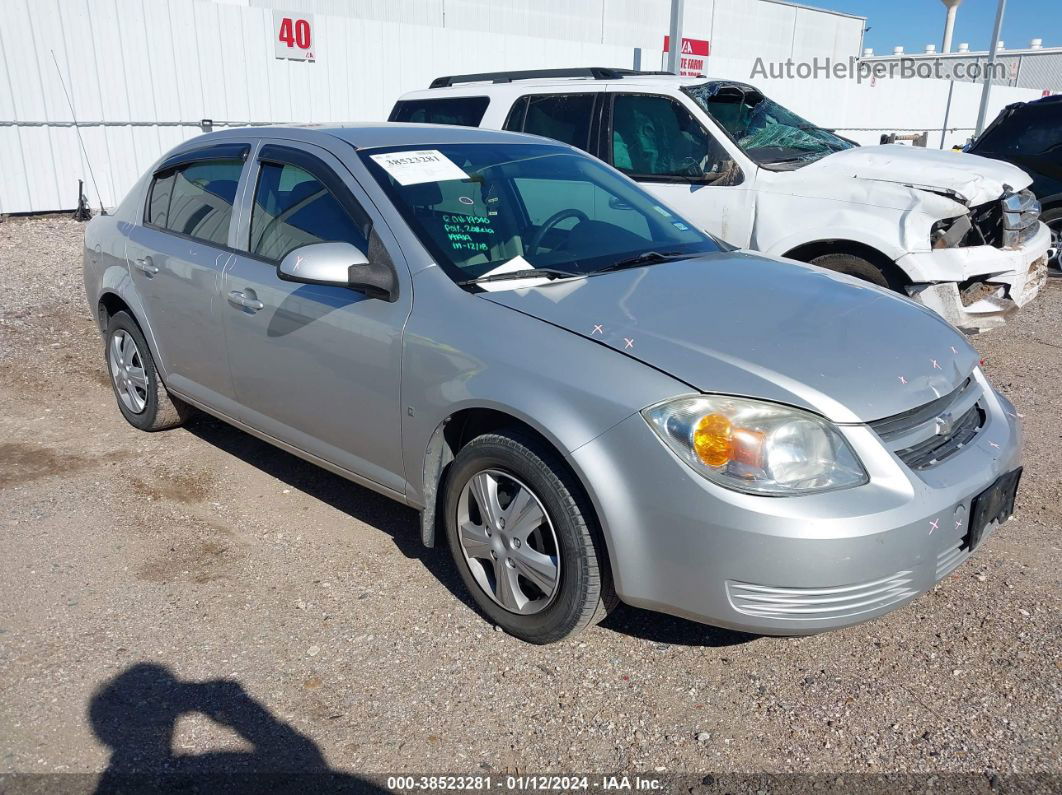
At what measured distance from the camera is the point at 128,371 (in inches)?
199

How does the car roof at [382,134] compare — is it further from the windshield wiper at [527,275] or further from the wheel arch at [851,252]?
the wheel arch at [851,252]

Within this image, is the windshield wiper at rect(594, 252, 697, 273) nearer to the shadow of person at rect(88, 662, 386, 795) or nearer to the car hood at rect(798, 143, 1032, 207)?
the shadow of person at rect(88, 662, 386, 795)

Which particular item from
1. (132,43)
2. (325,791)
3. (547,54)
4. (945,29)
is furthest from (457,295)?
(945,29)

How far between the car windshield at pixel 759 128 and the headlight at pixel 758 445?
3795mm

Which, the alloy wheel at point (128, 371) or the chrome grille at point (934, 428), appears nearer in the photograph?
the chrome grille at point (934, 428)

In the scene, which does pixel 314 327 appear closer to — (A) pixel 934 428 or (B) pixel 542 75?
(A) pixel 934 428

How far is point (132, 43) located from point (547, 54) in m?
8.73

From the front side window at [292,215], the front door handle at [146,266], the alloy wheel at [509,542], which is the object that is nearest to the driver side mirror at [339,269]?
the front side window at [292,215]

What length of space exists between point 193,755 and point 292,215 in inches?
86.4

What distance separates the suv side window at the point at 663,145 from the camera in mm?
5926

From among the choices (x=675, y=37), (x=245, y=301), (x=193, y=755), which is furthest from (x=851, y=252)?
(x=675, y=37)

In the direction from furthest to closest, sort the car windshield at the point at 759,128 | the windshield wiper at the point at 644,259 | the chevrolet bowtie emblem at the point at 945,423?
1. the car windshield at the point at 759,128
2. the windshield wiper at the point at 644,259
3. the chevrolet bowtie emblem at the point at 945,423

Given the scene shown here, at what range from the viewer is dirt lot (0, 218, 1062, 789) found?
8.39ft

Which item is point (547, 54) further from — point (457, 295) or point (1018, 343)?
point (457, 295)
